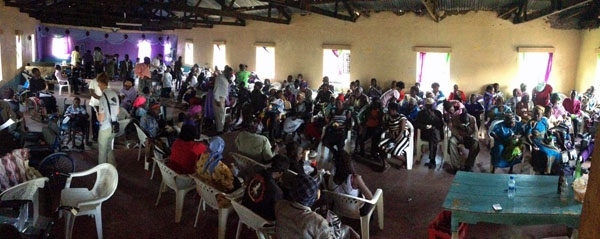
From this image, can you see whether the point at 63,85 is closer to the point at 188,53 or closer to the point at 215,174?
the point at 188,53

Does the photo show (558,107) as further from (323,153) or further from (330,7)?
(330,7)

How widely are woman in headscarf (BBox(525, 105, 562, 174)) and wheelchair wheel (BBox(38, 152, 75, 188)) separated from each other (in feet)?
20.2

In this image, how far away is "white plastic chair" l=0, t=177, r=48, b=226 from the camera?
13.9ft

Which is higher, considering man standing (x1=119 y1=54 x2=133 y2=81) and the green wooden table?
man standing (x1=119 y1=54 x2=133 y2=81)

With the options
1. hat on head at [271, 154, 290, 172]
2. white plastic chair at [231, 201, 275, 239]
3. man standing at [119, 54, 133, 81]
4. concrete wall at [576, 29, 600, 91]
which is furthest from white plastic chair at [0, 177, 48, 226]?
man standing at [119, 54, 133, 81]

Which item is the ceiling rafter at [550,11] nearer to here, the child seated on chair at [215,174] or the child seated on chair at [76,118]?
the child seated on chair at [215,174]

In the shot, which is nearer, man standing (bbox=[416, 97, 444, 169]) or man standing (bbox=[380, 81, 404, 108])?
man standing (bbox=[416, 97, 444, 169])

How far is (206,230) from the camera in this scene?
211 inches

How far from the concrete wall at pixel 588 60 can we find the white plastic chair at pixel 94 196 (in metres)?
9.06

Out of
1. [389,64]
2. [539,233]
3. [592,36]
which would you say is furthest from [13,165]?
[592,36]

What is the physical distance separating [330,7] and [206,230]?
8542 millimetres

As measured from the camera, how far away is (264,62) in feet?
51.9

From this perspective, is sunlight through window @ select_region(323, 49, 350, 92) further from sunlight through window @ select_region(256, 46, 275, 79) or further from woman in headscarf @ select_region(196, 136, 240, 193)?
woman in headscarf @ select_region(196, 136, 240, 193)

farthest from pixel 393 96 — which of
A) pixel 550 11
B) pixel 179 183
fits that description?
pixel 179 183
